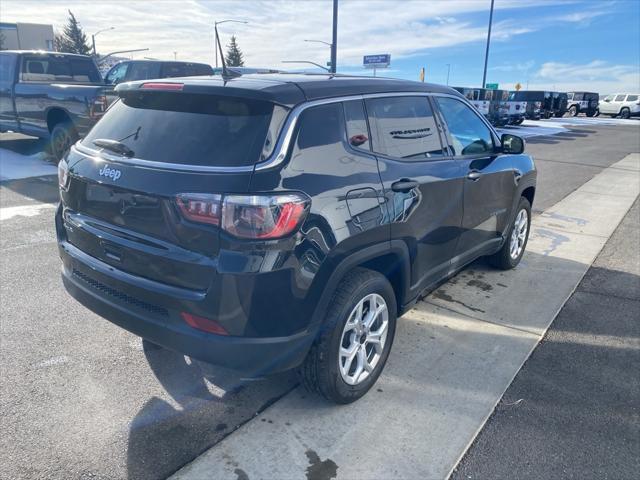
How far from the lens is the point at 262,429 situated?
8.87 feet

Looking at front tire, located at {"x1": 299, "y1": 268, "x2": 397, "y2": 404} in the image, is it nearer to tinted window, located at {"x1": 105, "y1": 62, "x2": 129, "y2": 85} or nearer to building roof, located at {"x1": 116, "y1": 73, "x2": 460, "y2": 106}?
building roof, located at {"x1": 116, "y1": 73, "x2": 460, "y2": 106}

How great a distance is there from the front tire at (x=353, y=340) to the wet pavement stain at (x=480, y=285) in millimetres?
1897

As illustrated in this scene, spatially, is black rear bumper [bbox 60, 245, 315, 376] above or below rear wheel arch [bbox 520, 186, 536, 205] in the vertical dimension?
below

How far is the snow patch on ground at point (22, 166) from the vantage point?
8682 millimetres

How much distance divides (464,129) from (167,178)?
2594 millimetres

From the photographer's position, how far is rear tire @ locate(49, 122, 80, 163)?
8.85 metres

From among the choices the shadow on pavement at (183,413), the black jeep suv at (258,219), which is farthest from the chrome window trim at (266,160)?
the shadow on pavement at (183,413)

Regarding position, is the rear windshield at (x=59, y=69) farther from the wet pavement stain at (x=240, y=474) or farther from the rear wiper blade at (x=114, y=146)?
the wet pavement stain at (x=240, y=474)

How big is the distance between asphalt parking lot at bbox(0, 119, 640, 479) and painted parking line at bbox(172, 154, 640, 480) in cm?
13

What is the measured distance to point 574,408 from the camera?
3.00 metres

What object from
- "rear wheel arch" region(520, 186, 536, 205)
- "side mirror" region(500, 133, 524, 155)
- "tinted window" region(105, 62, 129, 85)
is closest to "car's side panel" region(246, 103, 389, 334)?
"side mirror" region(500, 133, 524, 155)

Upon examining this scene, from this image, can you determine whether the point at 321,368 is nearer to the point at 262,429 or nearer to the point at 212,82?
the point at 262,429

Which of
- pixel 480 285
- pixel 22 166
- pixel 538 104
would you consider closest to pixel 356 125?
pixel 480 285

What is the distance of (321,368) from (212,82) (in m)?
1.67
